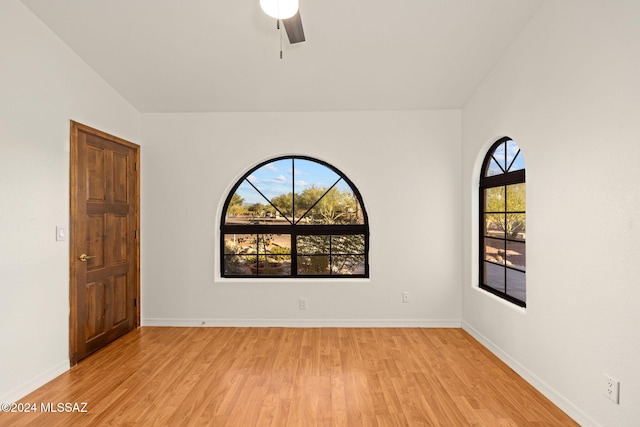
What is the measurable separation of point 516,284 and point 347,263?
6.04 feet

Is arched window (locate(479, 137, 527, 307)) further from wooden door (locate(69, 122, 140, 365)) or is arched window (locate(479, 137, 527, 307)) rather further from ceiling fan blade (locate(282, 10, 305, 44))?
wooden door (locate(69, 122, 140, 365))

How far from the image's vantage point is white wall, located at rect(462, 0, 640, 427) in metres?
1.91

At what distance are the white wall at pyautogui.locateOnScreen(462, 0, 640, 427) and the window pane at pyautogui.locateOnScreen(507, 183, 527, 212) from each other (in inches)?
10.1

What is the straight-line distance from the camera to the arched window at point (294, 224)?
427 cm

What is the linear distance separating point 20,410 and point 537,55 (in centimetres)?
454

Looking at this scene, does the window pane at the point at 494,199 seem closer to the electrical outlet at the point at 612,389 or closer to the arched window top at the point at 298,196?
the arched window top at the point at 298,196

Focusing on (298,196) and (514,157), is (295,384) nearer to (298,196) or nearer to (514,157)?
(298,196)

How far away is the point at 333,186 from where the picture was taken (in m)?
4.29

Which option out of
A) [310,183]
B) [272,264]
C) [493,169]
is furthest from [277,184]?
[493,169]

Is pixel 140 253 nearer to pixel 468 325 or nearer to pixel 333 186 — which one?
pixel 333 186

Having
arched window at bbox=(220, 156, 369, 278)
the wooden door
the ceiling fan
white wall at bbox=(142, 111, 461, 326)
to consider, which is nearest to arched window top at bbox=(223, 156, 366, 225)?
arched window at bbox=(220, 156, 369, 278)

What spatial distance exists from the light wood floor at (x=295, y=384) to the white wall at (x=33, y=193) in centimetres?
30

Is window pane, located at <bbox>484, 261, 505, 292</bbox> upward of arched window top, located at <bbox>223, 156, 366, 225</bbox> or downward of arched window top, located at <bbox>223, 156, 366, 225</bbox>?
downward

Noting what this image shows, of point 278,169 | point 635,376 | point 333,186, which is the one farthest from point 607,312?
point 278,169
